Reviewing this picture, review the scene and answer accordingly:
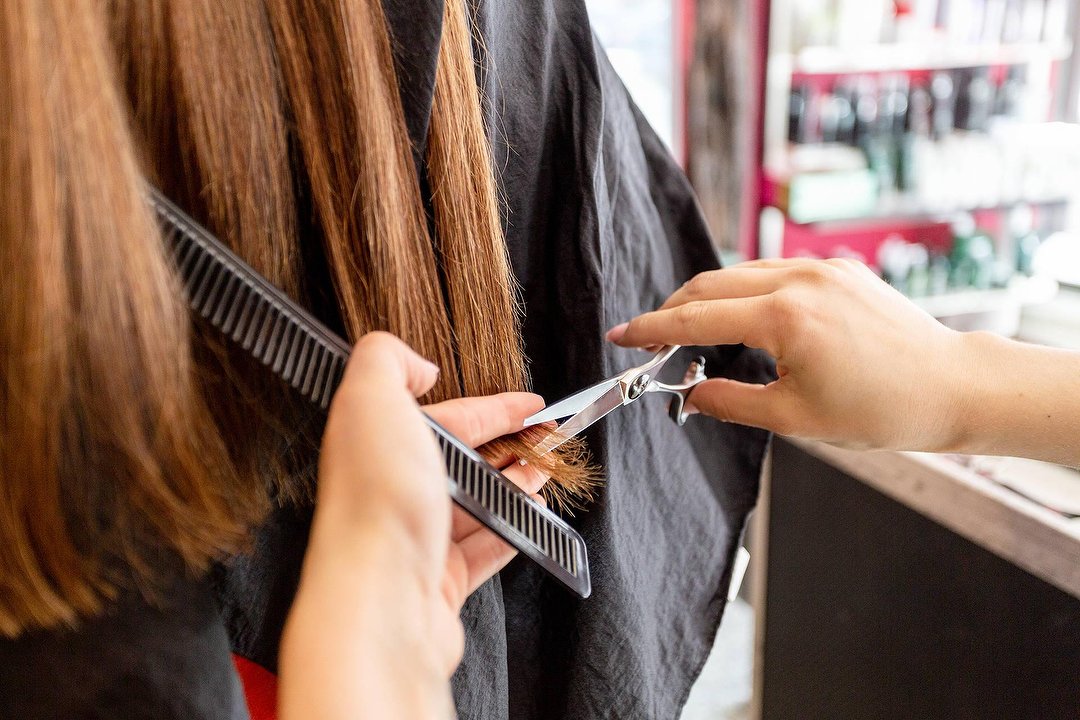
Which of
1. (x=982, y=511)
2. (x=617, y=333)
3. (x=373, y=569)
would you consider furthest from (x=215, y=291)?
(x=982, y=511)

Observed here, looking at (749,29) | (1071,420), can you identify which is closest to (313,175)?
(1071,420)

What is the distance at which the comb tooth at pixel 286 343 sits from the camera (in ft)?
1.25

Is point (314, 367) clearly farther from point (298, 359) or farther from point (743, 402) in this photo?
point (743, 402)

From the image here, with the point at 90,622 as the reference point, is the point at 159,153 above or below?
above

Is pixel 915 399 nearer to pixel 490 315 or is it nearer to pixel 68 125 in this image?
pixel 490 315

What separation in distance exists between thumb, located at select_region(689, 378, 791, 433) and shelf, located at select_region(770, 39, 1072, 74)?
7.47 ft

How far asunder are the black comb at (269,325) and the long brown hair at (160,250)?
0.05ft

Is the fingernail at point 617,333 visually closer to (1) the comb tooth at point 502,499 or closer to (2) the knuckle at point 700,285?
(2) the knuckle at point 700,285

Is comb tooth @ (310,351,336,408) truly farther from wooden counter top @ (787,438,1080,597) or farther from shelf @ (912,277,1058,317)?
shelf @ (912,277,1058,317)

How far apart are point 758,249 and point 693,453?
245cm

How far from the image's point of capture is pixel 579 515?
1.89ft

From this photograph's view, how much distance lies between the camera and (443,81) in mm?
461

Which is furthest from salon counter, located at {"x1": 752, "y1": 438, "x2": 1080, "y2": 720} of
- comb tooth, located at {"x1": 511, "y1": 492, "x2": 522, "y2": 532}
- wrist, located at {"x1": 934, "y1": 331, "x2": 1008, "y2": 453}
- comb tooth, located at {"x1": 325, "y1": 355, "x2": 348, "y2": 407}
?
comb tooth, located at {"x1": 325, "y1": 355, "x2": 348, "y2": 407}

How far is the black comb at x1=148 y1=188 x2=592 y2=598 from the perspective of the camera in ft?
1.24
